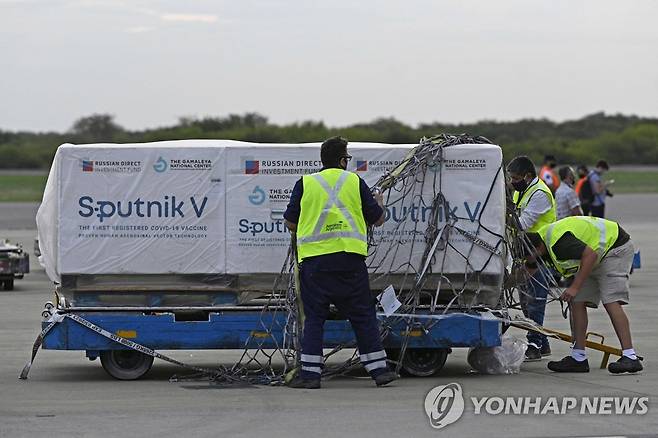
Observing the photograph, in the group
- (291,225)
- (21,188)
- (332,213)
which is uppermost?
(332,213)

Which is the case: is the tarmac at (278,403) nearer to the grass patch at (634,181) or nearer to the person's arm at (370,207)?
the person's arm at (370,207)

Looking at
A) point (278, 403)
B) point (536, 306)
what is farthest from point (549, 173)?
point (278, 403)

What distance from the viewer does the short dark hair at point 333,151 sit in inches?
406

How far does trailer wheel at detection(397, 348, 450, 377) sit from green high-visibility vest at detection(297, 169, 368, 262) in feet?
4.03

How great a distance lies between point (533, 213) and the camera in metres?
12.2

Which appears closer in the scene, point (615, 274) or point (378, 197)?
point (378, 197)

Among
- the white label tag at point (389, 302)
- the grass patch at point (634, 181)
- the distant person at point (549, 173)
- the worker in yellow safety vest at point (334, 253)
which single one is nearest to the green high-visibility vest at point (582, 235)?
the white label tag at point (389, 302)

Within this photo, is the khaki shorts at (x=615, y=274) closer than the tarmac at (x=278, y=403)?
No

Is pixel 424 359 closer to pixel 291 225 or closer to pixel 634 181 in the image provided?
pixel 291 225

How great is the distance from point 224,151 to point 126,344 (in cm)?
175

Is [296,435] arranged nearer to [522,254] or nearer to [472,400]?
[472,400]

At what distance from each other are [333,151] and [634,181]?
56.9m

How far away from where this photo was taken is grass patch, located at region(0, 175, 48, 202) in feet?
177

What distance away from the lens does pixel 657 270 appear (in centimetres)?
2245
